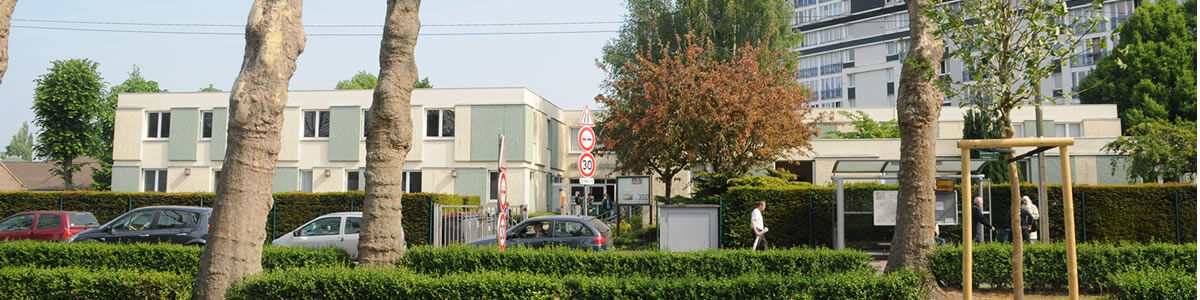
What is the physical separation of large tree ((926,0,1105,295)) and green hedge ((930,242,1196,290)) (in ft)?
12.5

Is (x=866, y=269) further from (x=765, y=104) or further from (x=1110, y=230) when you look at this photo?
(x=765, y=104)

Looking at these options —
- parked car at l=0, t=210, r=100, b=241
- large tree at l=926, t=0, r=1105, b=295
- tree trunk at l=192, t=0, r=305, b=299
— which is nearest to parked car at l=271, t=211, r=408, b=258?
parked car at l=0, t=210, r=100, b=241

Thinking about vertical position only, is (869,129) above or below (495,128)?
above

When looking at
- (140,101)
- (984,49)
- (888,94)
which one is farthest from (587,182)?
(888,94)

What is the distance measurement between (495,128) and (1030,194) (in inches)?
821

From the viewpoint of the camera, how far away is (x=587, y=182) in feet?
59.1

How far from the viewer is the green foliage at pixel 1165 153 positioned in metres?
23.6

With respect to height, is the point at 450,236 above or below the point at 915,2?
below

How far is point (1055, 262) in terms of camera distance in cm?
1182

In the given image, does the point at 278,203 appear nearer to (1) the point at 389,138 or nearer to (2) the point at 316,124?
(2) the point at 316,124

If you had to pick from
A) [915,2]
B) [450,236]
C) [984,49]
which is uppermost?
[915,2]

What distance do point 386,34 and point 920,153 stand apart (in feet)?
22.3

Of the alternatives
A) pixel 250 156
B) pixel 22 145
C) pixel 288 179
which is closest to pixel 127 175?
pixel 288 179

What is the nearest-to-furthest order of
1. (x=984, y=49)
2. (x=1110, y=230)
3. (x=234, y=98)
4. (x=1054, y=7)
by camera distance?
1. (x=1054, y=7)
2. (x=984, y=49)
3. (x=234, y=98)
4. (x=1110, y=230)
